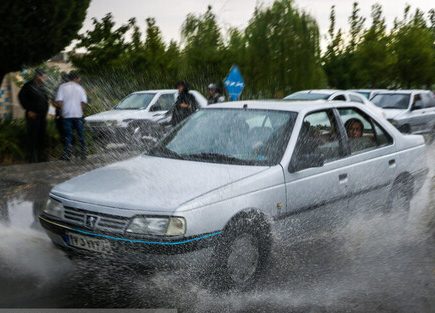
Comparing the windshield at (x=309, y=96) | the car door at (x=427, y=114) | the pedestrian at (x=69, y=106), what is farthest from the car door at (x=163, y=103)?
the car door at (x=427, y=114)

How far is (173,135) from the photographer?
590 centimetres

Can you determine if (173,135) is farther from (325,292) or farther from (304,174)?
(325,292)

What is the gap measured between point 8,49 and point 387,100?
10.8 m

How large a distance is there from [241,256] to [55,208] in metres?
1.57

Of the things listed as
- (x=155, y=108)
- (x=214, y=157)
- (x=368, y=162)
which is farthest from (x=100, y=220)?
(x=155, y=108)

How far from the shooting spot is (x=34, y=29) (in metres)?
11.7

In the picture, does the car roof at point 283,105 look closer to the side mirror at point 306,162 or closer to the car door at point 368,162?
the car door at point 368,162

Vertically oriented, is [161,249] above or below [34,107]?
above

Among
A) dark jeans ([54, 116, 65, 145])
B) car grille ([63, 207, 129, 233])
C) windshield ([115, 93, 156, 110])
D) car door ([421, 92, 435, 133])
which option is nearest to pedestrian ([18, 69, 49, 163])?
dark jeans ([54, 116, 65, 145])

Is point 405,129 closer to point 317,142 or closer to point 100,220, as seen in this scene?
point 317,142

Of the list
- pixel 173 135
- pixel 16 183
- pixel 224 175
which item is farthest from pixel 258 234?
pixel 16 183

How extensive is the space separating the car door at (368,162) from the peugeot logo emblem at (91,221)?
8.01 feet

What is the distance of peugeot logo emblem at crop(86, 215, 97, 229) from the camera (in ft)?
14.5

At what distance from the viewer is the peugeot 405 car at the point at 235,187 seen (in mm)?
4270
